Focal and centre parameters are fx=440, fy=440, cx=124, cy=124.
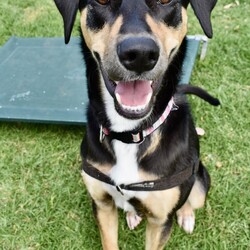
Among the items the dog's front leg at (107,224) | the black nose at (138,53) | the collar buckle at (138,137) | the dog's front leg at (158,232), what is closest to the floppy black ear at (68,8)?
the black nose at (138,53)

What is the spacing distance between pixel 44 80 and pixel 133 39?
2.45 metres

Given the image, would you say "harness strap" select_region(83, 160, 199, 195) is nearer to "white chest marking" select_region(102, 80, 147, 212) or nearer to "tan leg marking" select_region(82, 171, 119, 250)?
"white chest marking" select_region(102, 80, 147, 212)

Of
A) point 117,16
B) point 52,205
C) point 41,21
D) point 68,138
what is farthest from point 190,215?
point 41,21

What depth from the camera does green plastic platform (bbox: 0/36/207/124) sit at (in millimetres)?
3670

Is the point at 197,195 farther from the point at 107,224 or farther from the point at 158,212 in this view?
the point at 107,224

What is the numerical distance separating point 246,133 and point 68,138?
148cm

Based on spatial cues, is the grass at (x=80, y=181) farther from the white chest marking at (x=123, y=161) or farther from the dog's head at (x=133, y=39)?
the dog's head at (x=133, y=39)

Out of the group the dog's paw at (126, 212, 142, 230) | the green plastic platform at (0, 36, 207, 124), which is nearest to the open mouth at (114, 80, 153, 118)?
the dog's paw at (126, 212, 142, 230)

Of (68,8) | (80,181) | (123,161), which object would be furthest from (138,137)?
(80,181)

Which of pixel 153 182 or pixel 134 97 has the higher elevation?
pixel 134 97

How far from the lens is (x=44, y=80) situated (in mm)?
4090

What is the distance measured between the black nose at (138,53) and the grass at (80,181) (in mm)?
1521

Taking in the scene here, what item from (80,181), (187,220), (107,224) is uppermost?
(107,224)

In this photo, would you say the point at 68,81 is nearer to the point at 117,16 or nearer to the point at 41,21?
the point at 41,21
